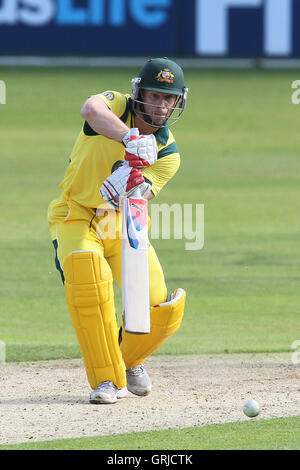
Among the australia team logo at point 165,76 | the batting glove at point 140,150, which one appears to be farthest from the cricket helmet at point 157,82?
the batting glove at point 140,150

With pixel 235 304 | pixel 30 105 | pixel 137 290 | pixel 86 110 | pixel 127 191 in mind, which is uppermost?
pixel 86 110

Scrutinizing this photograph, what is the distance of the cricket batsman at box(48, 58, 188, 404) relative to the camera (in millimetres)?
5895

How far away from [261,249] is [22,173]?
5.61 m

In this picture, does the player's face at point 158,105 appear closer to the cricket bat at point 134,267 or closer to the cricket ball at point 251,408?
the cricket bat at point 134,267

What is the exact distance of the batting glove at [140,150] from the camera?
5.80 meters

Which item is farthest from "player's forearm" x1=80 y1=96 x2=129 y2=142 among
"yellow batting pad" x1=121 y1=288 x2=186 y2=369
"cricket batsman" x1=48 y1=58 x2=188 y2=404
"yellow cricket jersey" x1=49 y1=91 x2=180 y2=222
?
"yellow batting pad" x1=121 y1=288 x2=186 y2=369

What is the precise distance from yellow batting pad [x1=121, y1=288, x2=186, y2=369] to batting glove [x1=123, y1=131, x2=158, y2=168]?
0.84 metres

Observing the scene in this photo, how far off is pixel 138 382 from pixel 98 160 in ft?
4.27

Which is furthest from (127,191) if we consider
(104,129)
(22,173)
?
(22,173)

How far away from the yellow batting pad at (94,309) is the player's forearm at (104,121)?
666mm

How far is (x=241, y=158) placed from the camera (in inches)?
676

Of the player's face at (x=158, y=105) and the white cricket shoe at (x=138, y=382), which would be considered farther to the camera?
the white cricket shoe at (x=138, y=382)

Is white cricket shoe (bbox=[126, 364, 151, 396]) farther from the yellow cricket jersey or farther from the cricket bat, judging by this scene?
the yellow cricket jersey

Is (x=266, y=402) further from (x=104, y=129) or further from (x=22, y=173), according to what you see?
(x=22, y=173)
